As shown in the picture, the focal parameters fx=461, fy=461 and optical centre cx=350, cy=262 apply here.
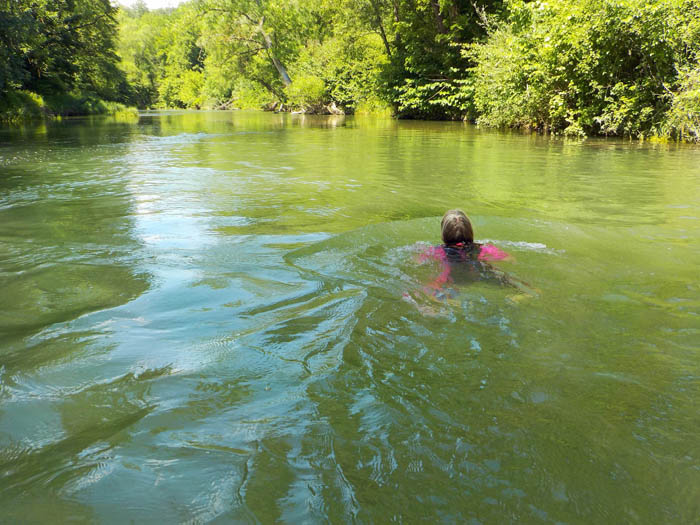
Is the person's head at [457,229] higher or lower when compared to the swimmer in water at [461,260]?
Result: higher

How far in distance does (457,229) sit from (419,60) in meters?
A: 29.5

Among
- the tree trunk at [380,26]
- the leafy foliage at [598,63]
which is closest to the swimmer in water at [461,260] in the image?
the leafy foliage at [598,63]

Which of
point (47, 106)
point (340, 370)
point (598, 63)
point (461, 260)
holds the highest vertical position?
point (47, 106)

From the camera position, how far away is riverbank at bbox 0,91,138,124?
24922 mm

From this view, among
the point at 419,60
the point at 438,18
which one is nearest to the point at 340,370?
the point at 438,18

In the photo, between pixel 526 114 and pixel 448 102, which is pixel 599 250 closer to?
pixel 526 114

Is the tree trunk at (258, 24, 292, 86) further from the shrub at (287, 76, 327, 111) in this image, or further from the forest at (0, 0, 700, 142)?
the shrub at (287, 76, 327, 111)

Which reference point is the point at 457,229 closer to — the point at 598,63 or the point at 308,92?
the point at 598,63

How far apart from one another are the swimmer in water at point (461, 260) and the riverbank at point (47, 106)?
2833 cm

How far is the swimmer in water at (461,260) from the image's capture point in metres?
3.88

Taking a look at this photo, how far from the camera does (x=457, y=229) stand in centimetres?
452

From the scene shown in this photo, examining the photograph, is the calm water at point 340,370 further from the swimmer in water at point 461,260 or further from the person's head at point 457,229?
the person's head at point 457,229

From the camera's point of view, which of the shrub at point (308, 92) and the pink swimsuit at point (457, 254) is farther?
the shrub at point (308, 92)

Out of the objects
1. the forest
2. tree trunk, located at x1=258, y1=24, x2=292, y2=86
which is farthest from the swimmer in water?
tree trunk, located at x1=258, y1=24, x2=292, y2=86
